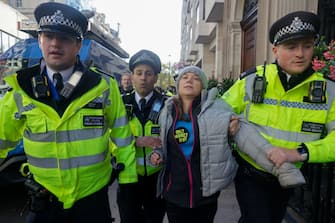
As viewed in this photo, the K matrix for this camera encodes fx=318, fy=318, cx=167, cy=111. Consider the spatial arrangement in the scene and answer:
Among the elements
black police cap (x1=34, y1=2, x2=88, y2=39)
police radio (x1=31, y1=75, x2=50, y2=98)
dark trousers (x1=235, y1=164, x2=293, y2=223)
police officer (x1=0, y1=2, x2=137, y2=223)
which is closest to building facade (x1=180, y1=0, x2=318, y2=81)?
dark trousers (x1=235, y1=164, x2=293, y2=223)

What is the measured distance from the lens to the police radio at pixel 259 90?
2.11 meters

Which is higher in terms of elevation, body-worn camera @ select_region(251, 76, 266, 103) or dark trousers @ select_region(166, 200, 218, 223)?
body-worn camera @ select_region(251, 76, 266, 103)

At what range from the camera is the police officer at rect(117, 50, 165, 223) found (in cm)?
266

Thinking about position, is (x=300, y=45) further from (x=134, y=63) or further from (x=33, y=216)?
(x=33, y=216)

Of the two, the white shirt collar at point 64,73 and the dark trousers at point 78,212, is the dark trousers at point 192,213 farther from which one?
the white shirt collar at point 64,73

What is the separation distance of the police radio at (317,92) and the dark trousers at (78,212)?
4.79 feet

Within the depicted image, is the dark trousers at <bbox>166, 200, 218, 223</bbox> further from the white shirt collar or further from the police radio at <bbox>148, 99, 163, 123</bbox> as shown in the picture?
the white shirt collar

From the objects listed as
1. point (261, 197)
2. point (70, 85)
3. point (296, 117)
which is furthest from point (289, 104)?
point (70, 85)

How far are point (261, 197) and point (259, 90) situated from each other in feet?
2.41

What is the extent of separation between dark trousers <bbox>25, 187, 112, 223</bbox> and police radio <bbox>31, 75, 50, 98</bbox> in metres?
0.63

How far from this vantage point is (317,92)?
2025mm

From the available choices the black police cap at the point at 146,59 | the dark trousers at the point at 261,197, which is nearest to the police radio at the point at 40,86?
the black police cap at the point at 146,59

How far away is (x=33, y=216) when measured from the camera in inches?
75.4

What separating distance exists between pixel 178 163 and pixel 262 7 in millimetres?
5561
